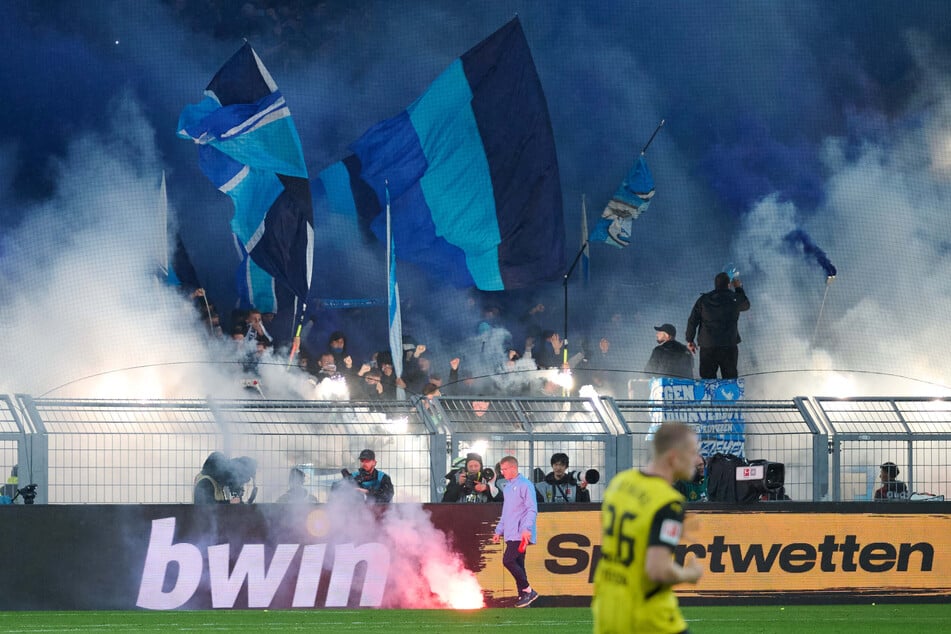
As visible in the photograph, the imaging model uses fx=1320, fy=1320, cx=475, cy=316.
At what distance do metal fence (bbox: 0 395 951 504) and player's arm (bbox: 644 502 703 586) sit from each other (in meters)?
7.08

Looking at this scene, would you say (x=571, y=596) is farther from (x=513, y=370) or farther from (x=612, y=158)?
(x=612, y=158)

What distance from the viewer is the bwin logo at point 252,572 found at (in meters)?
11.8

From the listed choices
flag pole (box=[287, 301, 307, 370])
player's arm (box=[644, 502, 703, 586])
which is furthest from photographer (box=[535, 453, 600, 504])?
player's arm (box=[644, 502, 703, 586])

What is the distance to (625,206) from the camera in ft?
69.9

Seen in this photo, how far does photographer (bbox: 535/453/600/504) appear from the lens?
12.4 meters

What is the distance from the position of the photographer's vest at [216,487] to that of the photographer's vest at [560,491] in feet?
9.66

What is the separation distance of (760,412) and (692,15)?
13.2 metres

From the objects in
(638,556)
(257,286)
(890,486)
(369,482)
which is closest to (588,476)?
(369,482)

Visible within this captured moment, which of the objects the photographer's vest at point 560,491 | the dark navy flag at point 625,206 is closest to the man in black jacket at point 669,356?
the photographer's vest at point 560,491

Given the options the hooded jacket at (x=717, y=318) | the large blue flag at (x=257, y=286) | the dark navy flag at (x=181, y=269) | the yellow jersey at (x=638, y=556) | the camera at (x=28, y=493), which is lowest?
the yellow jersey at (x=638, y=556)

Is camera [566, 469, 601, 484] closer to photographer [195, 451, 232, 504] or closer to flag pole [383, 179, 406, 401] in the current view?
photographer [195, 451, 232, 504]

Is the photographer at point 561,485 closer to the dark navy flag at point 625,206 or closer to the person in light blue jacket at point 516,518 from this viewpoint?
the person in light blue jacket at point 516,518

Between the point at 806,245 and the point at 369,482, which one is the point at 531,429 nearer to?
the point at 369,482

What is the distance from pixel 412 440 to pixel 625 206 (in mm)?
9968
